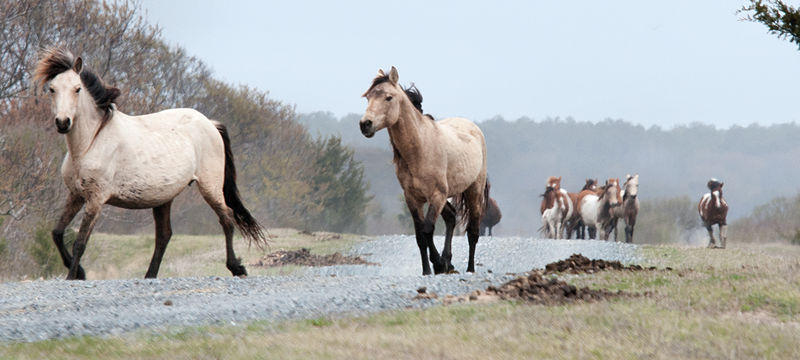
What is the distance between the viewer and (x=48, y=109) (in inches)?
922

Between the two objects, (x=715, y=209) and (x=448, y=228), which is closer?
(x=448, y=228)

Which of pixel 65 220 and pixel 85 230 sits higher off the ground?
pixel 65 220

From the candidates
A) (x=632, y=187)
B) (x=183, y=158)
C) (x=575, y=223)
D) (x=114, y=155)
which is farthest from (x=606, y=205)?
(x=114, y=155)

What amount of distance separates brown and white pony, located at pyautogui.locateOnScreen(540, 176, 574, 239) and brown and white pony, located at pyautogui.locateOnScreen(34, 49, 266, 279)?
61.3 ft

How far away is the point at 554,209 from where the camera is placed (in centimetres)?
2961

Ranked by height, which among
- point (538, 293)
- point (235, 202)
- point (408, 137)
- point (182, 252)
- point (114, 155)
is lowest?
point (182, 252)

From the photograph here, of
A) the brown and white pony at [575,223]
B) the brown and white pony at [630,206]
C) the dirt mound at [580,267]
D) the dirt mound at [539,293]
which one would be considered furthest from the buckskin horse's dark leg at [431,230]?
the brown and white pony at [575,223]

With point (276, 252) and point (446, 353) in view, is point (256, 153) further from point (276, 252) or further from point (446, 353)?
point (446, 353)

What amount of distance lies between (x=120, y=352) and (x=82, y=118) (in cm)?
542

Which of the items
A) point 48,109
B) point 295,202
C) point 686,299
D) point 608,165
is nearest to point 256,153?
point 295,202

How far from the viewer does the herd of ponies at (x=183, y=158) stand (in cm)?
1002

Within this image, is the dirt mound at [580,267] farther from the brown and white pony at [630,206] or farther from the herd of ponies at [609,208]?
the brown and white pony at [630,206]

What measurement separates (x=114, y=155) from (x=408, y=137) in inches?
143

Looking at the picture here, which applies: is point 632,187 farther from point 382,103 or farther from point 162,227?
point 162,227
